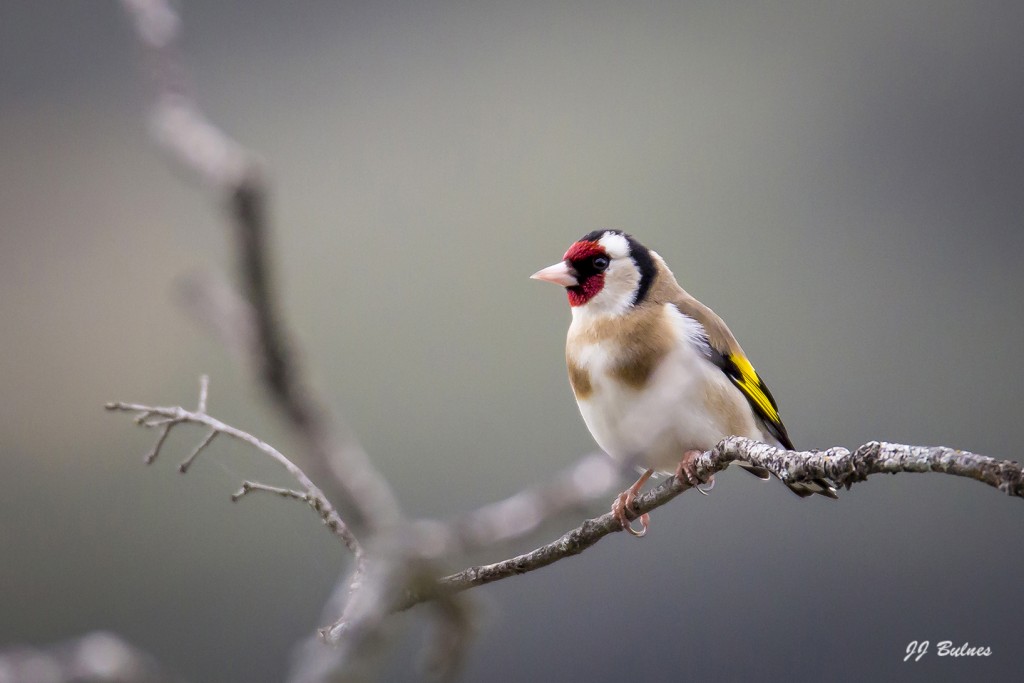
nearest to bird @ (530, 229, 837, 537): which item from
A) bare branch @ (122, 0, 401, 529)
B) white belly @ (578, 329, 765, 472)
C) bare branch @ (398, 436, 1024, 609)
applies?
white belly @ (578, 329, 765, 472)

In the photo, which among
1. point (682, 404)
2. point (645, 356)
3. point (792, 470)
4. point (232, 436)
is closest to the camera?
point (792, 470)

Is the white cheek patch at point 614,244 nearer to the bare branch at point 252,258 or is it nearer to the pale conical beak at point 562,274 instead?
the pale conical beak at point 562,274

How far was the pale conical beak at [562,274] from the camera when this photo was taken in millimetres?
2160

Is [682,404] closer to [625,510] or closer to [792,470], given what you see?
[625,510]

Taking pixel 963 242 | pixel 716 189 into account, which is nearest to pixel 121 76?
pixel 716 189

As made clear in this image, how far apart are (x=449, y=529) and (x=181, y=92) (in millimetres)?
215

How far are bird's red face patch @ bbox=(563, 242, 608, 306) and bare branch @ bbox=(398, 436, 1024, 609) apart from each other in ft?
1.96

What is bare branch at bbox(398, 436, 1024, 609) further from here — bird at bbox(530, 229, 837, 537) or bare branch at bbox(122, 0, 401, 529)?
bird at bbox(530, 229, 837, 537)

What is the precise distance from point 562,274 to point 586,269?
0.20ft

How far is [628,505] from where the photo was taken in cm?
174

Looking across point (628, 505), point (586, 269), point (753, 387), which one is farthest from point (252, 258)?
point (753, 387)

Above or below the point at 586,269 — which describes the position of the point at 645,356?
below

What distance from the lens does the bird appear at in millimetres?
2029

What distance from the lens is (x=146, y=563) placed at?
13.1m
